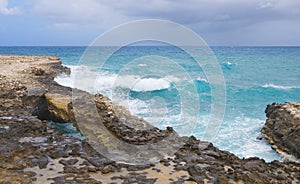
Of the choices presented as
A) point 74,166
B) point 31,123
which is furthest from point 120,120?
point 74,166

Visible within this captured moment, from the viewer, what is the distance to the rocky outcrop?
1116 centimetres

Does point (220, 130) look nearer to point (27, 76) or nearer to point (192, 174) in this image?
point (192, 174)

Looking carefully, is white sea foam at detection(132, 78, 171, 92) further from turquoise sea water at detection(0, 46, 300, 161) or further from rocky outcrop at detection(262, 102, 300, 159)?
rocky outcrop at detection(262, 102, 300, 159)

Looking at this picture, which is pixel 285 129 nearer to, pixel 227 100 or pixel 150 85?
pixel 227 100

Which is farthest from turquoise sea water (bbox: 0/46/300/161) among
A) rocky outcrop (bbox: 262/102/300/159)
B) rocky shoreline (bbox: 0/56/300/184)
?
rocky shoreline (bbox: 0/56/300/184)

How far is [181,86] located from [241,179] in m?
20.5

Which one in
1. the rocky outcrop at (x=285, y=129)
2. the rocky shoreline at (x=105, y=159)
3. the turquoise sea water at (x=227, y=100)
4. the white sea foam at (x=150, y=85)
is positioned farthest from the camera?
the white sea foam at (x=150, y=85)

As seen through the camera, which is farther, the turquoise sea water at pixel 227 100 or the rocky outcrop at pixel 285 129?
the turquoise sea water at pixel 227 100

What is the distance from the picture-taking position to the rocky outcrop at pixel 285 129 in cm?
1116

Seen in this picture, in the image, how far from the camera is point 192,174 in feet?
20.5

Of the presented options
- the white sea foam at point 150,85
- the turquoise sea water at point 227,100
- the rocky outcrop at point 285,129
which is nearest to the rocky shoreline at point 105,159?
the rocky outcrop at point 285,129

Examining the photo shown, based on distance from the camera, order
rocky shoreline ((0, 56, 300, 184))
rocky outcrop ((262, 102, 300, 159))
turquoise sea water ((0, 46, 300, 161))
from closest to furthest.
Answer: rocky shoreline ((0, 56, 300, 184)), rocky outcrop ((262, 102, 300, 159)), turquoise sea water ((0, 46, 300, 161))

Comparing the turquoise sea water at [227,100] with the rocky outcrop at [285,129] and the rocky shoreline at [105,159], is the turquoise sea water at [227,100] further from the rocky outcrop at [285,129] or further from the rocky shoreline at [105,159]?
the rocky shoreline at [105,159]

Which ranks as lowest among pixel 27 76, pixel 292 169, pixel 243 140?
pixel 243 140
